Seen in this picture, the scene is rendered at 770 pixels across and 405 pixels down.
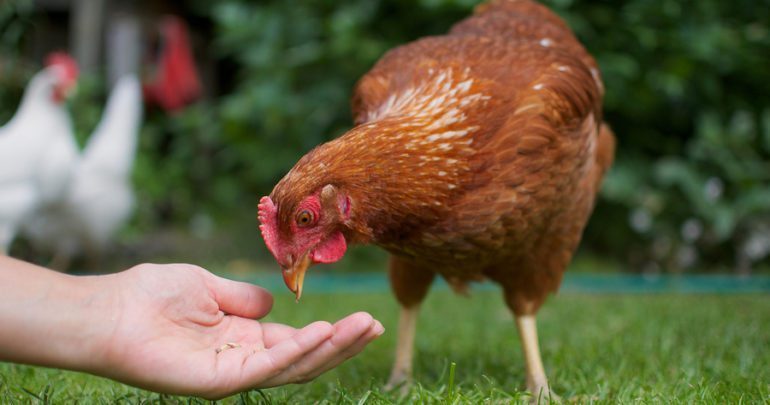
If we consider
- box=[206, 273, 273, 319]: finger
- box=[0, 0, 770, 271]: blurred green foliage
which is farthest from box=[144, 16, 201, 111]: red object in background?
box=[206, 273, 273, 319]: finger

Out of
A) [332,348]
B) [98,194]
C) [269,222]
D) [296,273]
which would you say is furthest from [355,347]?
[98,194]

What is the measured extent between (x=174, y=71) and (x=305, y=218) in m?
5.92

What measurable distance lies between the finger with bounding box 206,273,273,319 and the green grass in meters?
0.23

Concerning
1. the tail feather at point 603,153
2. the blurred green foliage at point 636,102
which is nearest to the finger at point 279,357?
the tail feather at point 603,153

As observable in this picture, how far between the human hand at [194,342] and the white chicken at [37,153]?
145 inches

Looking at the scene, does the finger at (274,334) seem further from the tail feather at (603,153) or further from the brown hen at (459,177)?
the tail feather at (603,153)

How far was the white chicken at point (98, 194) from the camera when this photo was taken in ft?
18.9

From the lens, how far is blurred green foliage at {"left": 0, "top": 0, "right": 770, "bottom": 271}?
5.41 metres

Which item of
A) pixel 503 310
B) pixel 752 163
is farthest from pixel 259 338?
pixel 752 163

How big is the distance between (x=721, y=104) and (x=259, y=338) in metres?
4.97

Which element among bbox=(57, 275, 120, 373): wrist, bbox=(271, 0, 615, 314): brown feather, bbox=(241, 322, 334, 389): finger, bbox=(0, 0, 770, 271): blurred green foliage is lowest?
bbox=(0, 0, 770, 271): blurred green foliage

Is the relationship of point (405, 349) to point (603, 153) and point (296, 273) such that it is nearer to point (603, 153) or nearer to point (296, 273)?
point (296, 273)

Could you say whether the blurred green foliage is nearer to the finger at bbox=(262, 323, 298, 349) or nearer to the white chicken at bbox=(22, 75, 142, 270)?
the white chicken at bbox=(22, 75, 142, 270)

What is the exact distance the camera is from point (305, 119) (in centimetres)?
611
